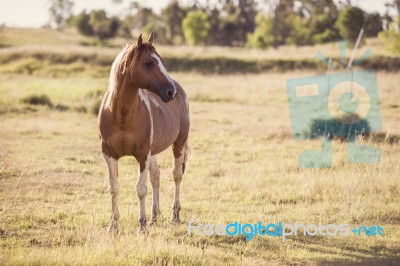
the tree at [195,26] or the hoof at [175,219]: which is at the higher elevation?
→ the tree at [195,26]

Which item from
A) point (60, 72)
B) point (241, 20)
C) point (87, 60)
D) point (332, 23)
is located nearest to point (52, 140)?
point (60, 72)

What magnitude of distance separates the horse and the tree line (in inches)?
1735

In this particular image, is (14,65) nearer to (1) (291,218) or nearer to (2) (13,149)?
(2) (13,149)

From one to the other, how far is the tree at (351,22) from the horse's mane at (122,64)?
146 ft

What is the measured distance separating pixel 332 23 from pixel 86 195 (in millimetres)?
57648

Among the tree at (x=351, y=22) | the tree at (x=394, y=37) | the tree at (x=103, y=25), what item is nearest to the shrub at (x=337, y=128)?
the tree at (x=394, y=37)

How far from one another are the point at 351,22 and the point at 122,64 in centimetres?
4476

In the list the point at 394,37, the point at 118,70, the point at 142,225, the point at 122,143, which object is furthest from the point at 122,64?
the point at 394,37

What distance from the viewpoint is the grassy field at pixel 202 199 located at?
5777mm

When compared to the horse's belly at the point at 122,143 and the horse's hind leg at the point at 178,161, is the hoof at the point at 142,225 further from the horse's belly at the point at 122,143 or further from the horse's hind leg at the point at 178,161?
the horse's hind leg at the point at 178,161

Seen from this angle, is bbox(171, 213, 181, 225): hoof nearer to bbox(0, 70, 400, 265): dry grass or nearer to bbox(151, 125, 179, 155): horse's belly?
bbox(0, 70, 400, 265): dry grass

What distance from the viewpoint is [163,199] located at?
8648mm

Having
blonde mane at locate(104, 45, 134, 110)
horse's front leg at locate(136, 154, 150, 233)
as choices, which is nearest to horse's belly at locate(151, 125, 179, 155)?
horse's front leg at locate(136, 154, 150, 233)

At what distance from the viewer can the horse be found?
593 cm
